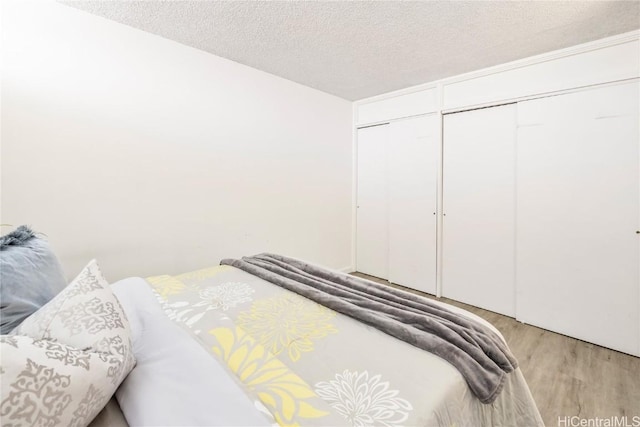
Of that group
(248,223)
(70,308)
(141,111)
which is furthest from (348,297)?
(141,111)

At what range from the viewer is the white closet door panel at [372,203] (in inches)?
150

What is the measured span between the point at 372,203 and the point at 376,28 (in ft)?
7.13

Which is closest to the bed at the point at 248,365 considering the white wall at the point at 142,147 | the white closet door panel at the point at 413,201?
the white wall at the point at 142,147

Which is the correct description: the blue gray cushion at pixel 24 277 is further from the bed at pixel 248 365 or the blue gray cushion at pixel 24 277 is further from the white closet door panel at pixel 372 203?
the white closet door panel at pixel 372 203

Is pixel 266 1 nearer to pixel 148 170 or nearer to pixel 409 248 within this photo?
pixel 148 170

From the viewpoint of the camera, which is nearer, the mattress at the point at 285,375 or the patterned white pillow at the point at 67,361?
the patterned white pillow at the point at 67,361

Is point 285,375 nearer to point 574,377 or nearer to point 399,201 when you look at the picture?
point 574,377

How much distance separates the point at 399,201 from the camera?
3.63 metres

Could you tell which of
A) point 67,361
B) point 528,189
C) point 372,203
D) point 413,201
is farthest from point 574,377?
point 67,361

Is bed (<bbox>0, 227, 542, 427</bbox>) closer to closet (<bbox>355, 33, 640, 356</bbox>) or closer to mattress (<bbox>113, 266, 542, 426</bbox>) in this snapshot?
mattress (<bbox>113, 266, 542, 426</bbox>)

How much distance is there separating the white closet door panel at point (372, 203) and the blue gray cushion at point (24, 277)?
323 cm

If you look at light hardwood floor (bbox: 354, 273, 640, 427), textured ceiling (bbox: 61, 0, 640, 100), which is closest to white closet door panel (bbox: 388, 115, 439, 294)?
textured ceiling (bbox: 61, 0, 640, 100)

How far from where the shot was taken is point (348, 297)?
1545 mm

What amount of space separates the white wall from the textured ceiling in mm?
243
